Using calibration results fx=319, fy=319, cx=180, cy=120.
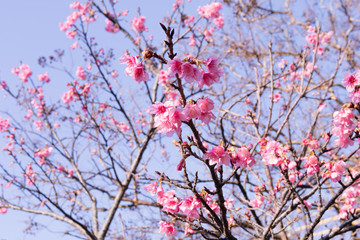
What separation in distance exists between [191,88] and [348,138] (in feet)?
14.8

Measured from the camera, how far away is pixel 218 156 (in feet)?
6.26

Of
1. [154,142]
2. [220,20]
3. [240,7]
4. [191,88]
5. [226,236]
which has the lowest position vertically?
[226,236]

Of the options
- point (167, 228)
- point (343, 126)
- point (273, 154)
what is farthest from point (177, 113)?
point (343, 126)

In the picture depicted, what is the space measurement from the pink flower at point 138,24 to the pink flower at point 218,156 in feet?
19.1

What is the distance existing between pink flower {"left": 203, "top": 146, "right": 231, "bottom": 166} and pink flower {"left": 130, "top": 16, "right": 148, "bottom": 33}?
5.82m

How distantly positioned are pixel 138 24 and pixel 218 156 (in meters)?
5.86

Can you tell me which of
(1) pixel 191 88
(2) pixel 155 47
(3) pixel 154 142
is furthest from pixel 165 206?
(2) pixel 155 47

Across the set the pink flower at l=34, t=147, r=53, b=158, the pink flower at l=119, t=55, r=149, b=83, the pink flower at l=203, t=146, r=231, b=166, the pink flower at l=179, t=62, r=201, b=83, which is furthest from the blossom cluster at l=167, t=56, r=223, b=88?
the pink flower at l=34, t=147, r=53, b=158

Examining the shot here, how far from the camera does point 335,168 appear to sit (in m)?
2.62

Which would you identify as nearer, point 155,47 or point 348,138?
point 348,138

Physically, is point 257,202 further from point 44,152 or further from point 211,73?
point 44,152

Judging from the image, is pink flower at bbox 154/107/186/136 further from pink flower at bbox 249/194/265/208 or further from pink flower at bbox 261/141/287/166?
pink flower at bbox 249/194/265/208

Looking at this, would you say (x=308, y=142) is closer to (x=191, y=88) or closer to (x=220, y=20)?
(x=191, y=88)

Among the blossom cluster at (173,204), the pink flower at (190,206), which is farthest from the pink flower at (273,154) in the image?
the pink flower at (190,206)
